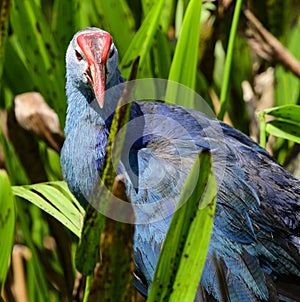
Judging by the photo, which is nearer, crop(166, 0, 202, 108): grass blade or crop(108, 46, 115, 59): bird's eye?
crop(108, 46, 115, 59): bird's eye

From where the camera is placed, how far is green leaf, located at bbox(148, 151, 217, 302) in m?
0.95

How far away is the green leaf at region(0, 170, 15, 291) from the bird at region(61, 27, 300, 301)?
0.40 m

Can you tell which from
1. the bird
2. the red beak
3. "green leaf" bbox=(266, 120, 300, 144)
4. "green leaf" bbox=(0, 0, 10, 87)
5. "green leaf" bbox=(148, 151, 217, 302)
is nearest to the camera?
"green leaf" bbox=(148, 151, 217, 302)

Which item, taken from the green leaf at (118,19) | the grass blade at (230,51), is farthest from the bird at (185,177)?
the green leaf at (118,19)

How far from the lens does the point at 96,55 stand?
140 centimetres

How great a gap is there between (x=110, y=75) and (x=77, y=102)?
0.14 m

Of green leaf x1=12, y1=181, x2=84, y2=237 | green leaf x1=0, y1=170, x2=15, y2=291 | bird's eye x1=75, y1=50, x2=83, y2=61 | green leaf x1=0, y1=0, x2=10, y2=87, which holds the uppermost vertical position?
green leaf x1=0, y1=0, x2=10, y2=87

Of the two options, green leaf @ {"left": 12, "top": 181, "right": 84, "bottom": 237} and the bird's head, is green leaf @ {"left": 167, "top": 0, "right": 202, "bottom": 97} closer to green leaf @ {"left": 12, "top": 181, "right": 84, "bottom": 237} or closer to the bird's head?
the bird's head

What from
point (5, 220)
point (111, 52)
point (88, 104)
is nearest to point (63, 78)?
point (88, 104)

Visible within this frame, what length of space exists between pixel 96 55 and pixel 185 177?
291mm

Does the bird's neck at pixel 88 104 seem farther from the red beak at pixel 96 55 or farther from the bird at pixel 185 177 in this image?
the red beak at pixel 96 55

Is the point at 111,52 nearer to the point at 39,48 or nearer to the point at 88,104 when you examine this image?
the point at 88,104

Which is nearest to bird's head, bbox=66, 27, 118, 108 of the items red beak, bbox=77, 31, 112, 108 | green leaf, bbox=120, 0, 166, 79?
red beak, bbox=77, 31, 112, 108

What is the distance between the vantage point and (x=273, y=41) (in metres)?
1.95
